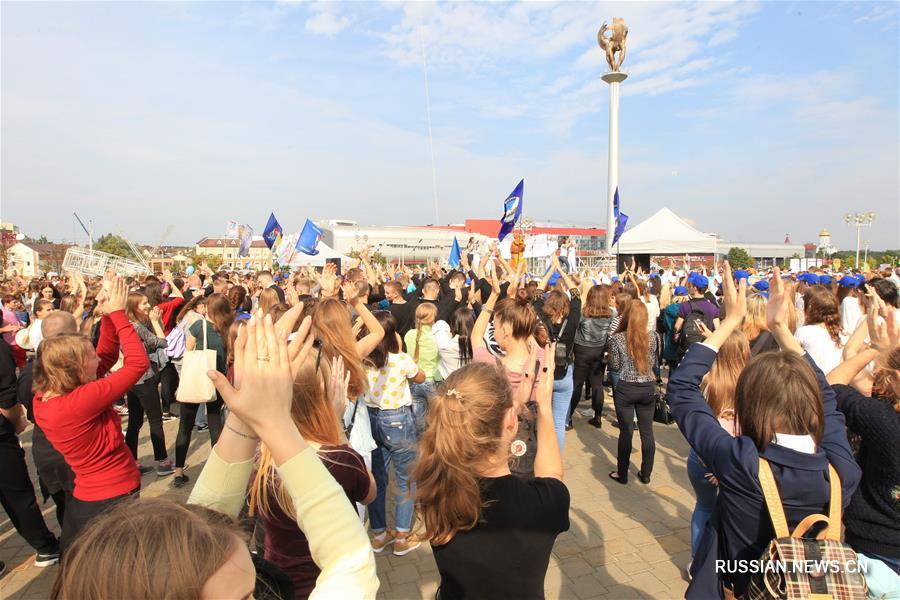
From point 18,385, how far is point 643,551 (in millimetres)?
5098

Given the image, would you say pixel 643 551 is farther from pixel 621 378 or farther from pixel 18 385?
pixel 18 385

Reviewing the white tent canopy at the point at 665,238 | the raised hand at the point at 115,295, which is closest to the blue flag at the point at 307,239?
the raised hand at the point at 115,295

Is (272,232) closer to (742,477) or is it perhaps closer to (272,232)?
(272,232)

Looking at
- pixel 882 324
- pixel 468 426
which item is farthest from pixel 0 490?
pixel 882 324

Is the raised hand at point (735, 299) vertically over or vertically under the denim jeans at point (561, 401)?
over

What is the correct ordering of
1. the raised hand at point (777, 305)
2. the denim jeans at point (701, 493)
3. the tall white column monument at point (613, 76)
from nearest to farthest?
the raised hand at point (777, 305), the denim jeans at point (701, 493), the tall white column monument at point (613, 76)

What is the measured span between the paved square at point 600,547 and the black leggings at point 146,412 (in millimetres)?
Answer: 407

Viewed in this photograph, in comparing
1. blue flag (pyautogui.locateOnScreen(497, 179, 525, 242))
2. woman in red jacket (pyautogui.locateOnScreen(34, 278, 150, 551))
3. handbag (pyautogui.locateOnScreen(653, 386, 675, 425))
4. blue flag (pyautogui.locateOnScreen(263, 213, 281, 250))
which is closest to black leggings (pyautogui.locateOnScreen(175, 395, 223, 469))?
woman in red jacket (pyautogui.locateOnScreen(34, 278, 150, 551))

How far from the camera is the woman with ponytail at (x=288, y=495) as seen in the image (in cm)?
204

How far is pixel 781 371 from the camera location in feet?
6.94

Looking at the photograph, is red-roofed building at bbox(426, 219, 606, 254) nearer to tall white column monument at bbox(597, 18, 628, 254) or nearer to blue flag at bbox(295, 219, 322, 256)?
tall white column monument at bbox(597, 18, 628, 254)

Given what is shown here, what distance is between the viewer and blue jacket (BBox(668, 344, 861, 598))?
1987mm

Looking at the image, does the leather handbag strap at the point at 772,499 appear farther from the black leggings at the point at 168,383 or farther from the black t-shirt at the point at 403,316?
the black leggings at the point at 168,383

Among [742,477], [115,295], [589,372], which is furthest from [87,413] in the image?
[589,372]
